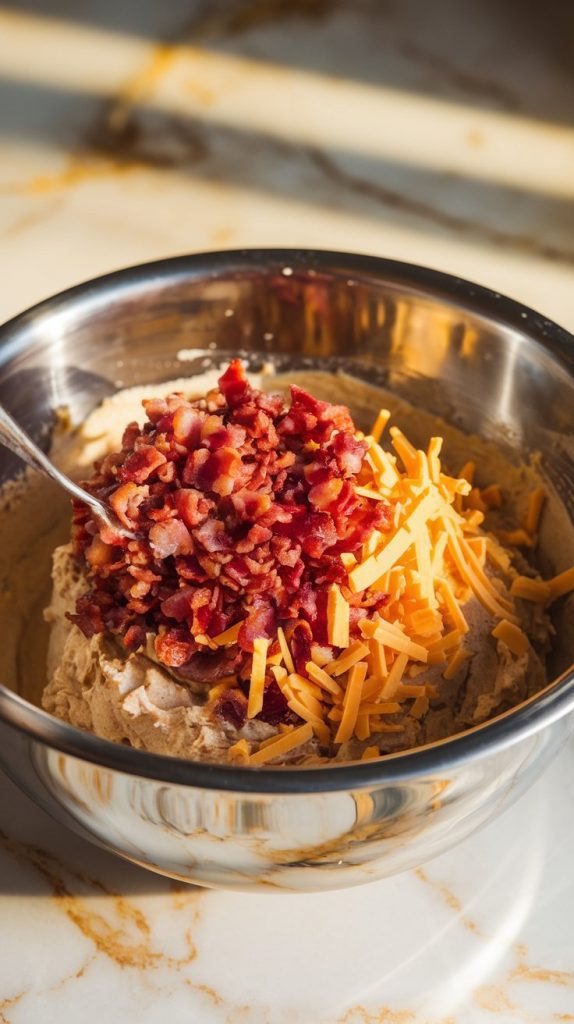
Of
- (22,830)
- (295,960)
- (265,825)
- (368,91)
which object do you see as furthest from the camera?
(368,91)

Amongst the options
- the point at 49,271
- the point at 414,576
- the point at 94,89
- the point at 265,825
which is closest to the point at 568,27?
the point at 94,89

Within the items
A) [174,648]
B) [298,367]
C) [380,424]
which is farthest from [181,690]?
[298,367]

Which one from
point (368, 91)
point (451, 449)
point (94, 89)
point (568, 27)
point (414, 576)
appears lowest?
point (414, 576)

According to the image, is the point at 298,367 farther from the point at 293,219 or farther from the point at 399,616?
the point at 293,219

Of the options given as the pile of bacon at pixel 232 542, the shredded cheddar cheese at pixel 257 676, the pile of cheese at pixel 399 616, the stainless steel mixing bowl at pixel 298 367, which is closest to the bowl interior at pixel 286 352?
the stainless steel mixing bowl at pixel 298 367

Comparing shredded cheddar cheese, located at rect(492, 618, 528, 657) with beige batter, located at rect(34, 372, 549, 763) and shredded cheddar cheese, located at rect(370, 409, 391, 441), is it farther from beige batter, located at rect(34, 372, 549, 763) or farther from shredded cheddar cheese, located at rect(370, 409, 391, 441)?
shredded cheddar cheese, located at rect(370, 409, 391, 441)

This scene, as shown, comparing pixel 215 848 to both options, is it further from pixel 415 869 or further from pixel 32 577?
pixel 32 577

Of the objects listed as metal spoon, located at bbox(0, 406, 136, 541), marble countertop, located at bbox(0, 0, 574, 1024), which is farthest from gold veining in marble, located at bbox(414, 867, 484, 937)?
metal spoon, located at bbox(0, 406, 136, 541)

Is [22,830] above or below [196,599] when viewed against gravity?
below
